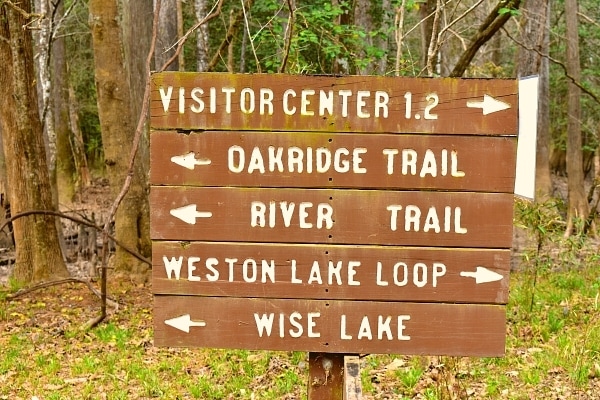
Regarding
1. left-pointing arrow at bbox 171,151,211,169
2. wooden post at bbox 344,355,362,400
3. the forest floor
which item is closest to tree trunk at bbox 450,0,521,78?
the forest floor

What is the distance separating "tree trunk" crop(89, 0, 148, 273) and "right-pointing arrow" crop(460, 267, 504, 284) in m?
7.40

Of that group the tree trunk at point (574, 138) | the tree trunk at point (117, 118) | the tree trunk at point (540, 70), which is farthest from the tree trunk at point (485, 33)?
the tree trunk at point (540, 70)

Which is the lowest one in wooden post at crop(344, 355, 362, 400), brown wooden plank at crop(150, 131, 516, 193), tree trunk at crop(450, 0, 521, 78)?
wooden post at crop(344, 355, 362, 400)

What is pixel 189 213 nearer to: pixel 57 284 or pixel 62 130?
pixel 57 284

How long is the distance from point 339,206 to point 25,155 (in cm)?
728

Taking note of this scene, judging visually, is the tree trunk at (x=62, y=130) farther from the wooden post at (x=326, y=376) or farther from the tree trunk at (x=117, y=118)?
the wooden post at (x=326, y=376)

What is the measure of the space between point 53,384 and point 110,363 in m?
0.61

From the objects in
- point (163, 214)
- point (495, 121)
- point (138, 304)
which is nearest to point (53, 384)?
point (138, 304)

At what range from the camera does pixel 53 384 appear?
558 centimetres

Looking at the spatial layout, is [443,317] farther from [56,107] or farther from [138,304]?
[56,107]

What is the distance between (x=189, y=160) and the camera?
2.82 meters

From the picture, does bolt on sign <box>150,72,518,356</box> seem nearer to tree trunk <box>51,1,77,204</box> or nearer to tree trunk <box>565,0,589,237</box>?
tree trunk <box>565,0,589,237</box>

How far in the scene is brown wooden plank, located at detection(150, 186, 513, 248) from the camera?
9.14 ft

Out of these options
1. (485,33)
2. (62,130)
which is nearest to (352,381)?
(485,33)
